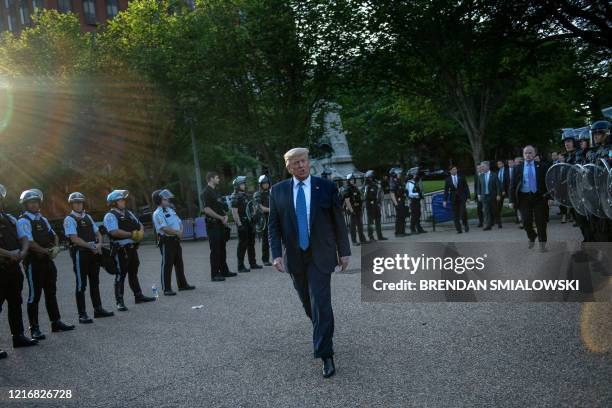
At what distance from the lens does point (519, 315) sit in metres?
6.93

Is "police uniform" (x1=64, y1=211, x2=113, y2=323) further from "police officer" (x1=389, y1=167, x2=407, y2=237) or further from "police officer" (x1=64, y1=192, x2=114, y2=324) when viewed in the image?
"police officer" (x1=389, y1=167, x2=407, y2=237)

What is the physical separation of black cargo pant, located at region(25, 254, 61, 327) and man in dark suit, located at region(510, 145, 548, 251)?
782 cm

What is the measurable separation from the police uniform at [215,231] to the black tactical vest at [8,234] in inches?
204

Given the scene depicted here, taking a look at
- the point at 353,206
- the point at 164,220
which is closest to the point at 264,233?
the point at 353,206

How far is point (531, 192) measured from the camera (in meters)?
11.4

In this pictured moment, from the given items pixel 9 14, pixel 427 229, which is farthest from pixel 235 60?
pixel 9 14

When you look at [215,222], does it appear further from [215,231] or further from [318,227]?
[318,227]

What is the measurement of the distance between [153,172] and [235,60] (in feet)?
33.0

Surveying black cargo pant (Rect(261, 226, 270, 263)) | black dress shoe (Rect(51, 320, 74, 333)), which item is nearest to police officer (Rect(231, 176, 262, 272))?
black cargo pant (Rect(261, 226, 270, 263))

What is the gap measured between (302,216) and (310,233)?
7.0 inches

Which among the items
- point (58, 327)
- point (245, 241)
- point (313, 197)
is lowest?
point (58, 327)

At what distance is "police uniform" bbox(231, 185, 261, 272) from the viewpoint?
546 inches

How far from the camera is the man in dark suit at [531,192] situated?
36.6ft

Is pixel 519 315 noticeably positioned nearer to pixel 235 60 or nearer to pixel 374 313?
pixel 374 313
